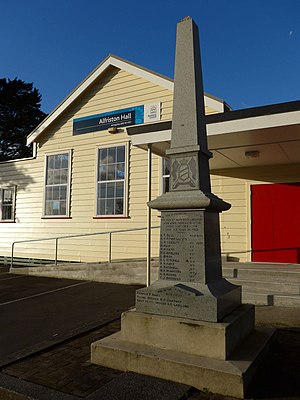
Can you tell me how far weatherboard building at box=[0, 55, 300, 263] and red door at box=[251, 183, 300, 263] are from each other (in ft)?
0.09

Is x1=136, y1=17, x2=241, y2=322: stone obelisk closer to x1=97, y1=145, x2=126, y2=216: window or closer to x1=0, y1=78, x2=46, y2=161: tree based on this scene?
x1=97, y1=145, x2=126, y2=216: window

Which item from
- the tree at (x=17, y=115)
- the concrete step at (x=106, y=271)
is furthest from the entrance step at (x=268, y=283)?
the tree at (x=17, y=115)

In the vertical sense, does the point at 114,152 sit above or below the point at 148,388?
above

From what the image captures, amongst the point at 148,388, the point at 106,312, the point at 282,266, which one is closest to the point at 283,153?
the point at 282,266

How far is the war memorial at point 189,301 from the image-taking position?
332 cm

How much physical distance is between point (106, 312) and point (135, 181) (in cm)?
564

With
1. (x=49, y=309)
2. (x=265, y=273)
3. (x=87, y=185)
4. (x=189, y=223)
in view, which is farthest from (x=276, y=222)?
(x=87, y=185)

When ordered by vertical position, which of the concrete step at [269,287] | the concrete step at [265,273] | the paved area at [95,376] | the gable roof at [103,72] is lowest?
the paved area at [95,376]

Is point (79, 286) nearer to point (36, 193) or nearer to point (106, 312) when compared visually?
point (106, 312)

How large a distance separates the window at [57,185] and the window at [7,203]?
79.4 inches

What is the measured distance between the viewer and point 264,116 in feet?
20.1

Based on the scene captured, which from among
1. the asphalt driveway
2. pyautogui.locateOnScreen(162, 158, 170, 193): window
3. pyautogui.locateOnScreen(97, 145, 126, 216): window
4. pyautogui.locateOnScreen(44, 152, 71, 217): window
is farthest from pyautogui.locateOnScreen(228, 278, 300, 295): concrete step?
pyautogui.locateOnScreen(44, 152, 71, 217): window

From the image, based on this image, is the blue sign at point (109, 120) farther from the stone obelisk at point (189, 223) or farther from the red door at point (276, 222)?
the stone obelisk at point (189, 223)

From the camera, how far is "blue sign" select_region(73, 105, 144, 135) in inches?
455
